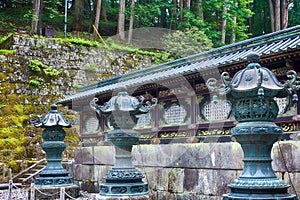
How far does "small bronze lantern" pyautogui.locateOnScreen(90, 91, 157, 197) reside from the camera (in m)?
9.05

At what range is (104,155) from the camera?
17719 millimetres

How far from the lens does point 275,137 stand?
6.04m

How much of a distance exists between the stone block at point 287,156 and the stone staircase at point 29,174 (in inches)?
525

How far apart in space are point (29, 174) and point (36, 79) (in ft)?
20.2

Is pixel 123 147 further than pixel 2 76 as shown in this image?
No

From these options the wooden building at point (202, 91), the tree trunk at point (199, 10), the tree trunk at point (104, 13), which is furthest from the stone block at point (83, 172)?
the tree trunk at point (104, 13)

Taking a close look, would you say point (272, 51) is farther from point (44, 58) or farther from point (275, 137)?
point (44, 58)

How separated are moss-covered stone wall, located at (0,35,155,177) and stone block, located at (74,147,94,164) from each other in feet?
11.6

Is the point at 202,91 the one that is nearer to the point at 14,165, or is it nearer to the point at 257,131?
the point at 257,131

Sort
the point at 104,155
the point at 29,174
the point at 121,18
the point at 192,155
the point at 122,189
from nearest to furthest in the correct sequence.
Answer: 1. the point at 122,189
2. the point at 192,155
3. the point at 104,155
4. the point at 29,174
5. the point at 121,18

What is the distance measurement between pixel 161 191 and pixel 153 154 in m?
1.37

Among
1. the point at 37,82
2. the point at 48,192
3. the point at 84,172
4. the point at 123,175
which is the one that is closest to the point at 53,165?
the point at 48,192

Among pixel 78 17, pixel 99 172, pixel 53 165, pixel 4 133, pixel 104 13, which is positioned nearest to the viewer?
pixel 53 165

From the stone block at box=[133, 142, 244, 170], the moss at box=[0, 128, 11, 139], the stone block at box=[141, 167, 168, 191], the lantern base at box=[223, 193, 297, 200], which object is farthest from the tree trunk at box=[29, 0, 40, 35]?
the lantern base at box=[223, 193, 297, 200]
